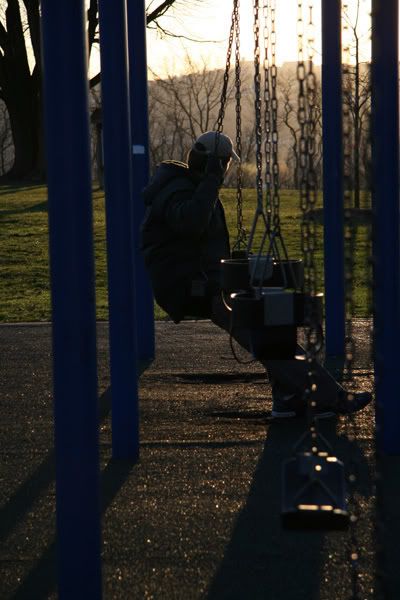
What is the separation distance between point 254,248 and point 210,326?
5957 millimetres

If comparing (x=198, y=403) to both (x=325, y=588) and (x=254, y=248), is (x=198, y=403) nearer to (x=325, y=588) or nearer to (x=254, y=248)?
(x=325, y=588)

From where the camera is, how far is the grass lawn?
1098cm

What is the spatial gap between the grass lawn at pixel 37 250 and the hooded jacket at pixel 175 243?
2.88 metres

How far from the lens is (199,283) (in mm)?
5609

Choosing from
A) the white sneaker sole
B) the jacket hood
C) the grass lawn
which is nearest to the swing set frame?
the jacket hood

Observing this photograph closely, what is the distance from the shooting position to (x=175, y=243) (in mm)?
5676

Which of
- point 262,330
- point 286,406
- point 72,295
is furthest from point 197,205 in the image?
point 72,295

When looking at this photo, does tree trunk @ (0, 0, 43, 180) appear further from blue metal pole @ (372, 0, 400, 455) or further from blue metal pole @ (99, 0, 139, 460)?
blue metal pole @ (372, 0, 400, 455)

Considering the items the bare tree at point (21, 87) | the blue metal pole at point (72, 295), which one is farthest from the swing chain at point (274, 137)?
the bare tree at point (21, 87)

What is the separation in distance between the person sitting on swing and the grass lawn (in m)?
2.87

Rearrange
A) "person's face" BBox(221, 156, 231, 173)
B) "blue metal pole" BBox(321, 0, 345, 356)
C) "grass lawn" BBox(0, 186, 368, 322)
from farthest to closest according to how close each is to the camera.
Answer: "grass lawn" BBox(0, 186, 368, 322) → "blue metal pole" BBox(321, 0, 345, 356) → "person's face" BBox(221, 156, 231, 173)

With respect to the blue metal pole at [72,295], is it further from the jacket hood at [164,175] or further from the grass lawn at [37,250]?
the grass lawn at [37,250]

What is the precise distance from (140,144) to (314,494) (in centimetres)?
496

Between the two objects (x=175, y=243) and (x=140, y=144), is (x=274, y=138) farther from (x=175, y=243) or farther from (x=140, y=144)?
(x=140, y=144)
